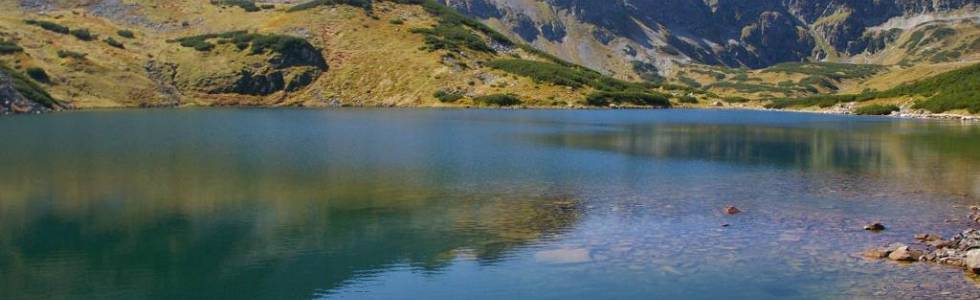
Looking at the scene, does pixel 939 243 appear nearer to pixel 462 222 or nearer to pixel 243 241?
pixel 462 222

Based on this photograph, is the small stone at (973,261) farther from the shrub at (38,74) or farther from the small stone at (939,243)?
the shrub at (38,74)

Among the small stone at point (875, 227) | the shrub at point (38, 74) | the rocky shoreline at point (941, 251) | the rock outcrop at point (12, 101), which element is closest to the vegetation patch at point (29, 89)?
the rock outcrop at point (12, 101)

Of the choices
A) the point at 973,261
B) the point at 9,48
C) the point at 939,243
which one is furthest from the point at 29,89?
the point at 973,261

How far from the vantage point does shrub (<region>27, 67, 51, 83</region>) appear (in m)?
180

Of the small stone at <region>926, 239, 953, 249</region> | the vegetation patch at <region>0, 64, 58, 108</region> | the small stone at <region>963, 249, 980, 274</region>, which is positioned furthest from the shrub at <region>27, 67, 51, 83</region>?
the small stone at <region>963, 249, 980, 274</region>

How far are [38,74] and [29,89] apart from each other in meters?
19.2

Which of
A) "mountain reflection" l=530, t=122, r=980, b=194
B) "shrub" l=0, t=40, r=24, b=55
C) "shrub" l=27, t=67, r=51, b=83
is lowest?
"mountain reflection" l=530, t=122, r=980, b=194

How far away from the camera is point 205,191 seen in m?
46.2

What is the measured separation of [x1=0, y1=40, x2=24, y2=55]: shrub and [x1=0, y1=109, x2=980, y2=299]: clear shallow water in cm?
13548

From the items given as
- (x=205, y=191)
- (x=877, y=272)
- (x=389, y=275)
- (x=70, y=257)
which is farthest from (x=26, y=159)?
(x=877, y=272)

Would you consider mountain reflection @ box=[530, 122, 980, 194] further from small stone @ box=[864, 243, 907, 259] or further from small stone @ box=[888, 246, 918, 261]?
small stone @ box=[888, 246, 918, 261]

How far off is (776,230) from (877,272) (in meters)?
8.19

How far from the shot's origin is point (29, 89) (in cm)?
16388

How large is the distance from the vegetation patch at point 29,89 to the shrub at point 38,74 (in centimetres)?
431
